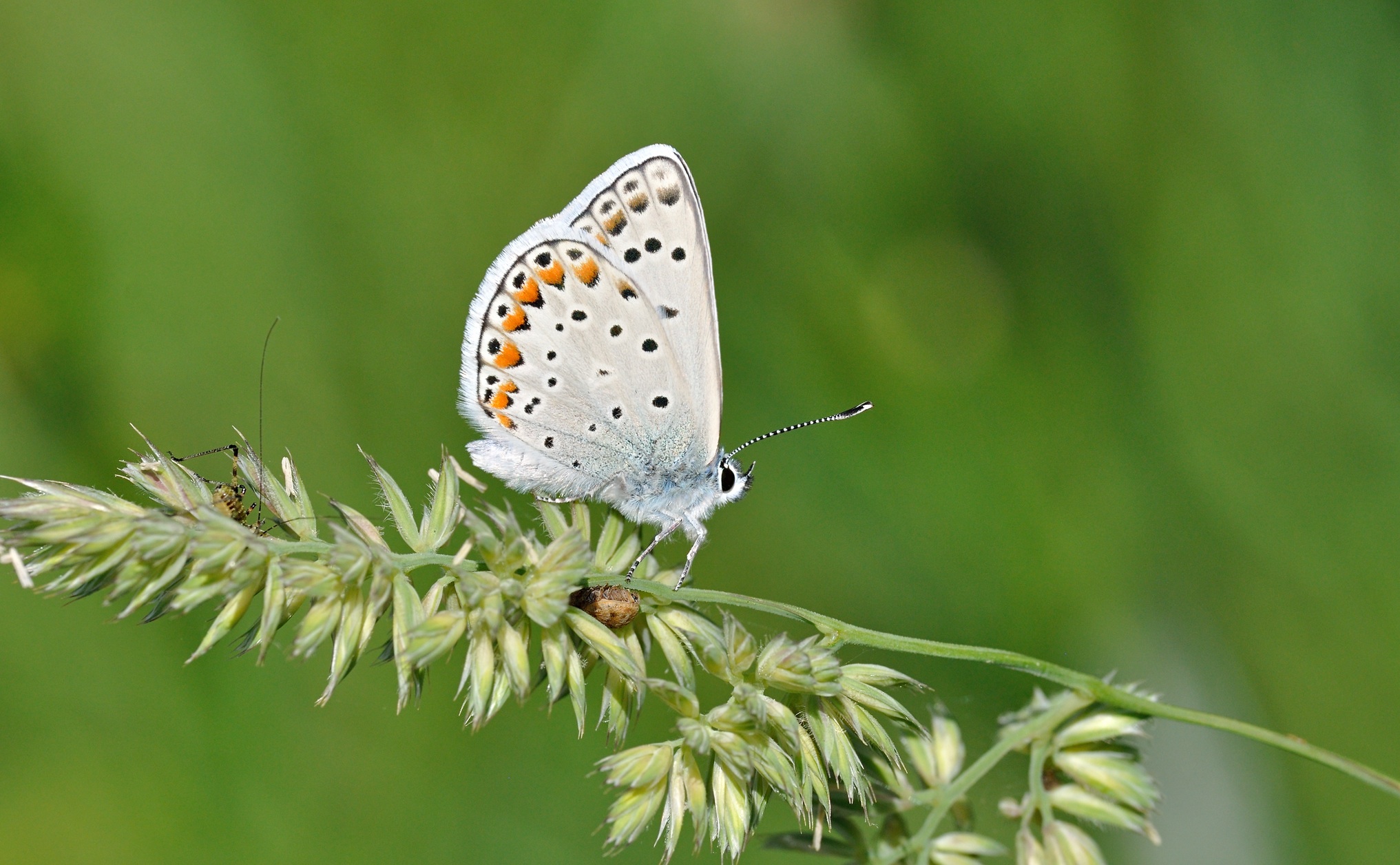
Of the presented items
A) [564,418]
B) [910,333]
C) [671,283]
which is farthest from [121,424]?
[910,333]

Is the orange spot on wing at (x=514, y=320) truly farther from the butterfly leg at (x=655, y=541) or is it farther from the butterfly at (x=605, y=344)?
the butterfly leg at (x=655, y=541)

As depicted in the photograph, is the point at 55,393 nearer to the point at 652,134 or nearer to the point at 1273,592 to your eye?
the point at 652,134

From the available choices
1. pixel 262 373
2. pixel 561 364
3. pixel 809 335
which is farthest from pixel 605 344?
pixel 262 373

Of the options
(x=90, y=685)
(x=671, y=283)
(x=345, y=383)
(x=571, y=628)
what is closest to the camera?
(x=571, y=628)

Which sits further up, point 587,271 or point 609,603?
point 587,271

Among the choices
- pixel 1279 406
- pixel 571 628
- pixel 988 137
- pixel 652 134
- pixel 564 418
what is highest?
pixel 988 137

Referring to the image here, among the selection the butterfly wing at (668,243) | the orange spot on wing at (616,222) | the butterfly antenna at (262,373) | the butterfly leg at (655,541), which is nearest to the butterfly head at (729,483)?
the butterfly wing at (668,243)

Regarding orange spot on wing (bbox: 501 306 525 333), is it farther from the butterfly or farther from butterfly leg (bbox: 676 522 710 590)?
butterfly leg (bbox: 676 522 710 590)

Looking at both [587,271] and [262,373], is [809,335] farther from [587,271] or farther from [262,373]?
[262,373]
